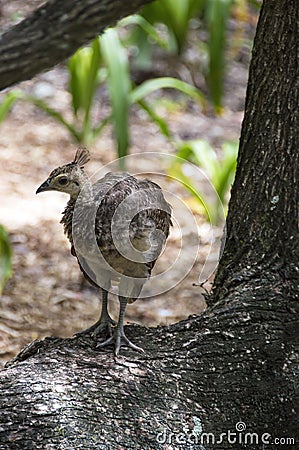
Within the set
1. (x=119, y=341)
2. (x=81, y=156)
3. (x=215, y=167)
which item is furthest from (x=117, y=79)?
(x=119, y=341)

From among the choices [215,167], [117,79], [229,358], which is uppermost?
[117,79]

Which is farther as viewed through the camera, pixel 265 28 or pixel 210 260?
pixel 210 260

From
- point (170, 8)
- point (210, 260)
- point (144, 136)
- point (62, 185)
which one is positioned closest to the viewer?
point (62, 185)

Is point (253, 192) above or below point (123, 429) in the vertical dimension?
above

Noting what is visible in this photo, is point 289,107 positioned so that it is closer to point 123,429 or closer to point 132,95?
point 123,429

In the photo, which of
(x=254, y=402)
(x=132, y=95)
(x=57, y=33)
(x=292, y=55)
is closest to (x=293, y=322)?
(x=254, y=402)

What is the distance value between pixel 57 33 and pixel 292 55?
665 mm

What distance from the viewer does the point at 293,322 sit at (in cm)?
214
